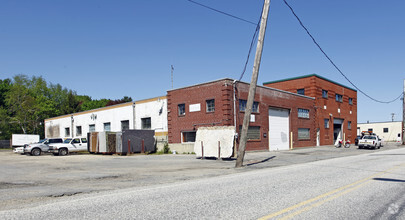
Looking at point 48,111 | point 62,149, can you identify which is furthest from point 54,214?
point 48,111

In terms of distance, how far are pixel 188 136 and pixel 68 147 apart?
38.1 feet

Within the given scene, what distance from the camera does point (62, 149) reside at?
98.3 feet

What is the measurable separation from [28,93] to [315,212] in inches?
3073

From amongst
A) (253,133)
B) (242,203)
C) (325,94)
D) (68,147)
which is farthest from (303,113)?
(242,203)

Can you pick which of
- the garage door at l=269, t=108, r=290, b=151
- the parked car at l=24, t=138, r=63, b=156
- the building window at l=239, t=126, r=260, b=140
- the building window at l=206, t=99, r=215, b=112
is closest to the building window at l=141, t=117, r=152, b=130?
the parked car at l=24, t=138, r=63, b=156

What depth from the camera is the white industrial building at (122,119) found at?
34.2 meters

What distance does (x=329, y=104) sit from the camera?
144ft

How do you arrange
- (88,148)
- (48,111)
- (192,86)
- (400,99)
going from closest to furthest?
(192,86) → (88,148) → (400,99) → (48,111)

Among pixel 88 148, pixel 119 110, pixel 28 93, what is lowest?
pixel 88 148

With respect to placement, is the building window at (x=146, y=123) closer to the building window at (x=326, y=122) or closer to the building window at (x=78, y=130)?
the building window at (x=78, y=130)

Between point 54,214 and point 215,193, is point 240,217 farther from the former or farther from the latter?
point 54,214

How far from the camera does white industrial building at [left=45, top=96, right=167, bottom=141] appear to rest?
34.2m

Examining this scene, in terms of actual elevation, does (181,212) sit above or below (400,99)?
below

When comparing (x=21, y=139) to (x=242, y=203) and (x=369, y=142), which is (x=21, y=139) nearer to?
(x=369, y=142)
